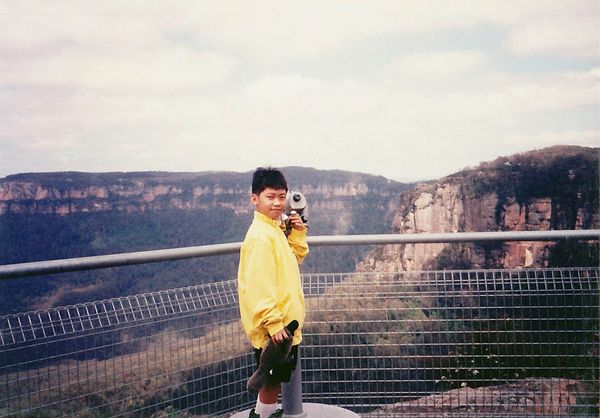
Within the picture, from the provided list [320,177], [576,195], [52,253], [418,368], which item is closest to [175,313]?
[418,368]

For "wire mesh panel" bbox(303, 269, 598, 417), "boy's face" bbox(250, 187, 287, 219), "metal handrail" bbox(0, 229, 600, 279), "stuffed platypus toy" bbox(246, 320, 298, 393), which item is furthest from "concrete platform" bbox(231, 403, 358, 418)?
"boy's face" bbox(250, 187, 287, 219)

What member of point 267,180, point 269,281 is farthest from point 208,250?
point 269,281

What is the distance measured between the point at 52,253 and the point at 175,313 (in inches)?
1591

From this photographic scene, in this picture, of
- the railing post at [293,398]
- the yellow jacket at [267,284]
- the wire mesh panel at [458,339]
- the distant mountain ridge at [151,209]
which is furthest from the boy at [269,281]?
the distant mountain ridge at [151,209]

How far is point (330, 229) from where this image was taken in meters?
45.5

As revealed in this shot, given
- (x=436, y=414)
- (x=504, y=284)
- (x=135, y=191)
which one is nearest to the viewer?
(x=504, y=284)

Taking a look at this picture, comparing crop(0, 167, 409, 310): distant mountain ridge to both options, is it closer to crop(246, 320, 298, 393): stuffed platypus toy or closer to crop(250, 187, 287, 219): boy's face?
crop(250, 187, 287, 219): boy's face

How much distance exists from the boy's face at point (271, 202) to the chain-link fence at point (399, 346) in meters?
0.88

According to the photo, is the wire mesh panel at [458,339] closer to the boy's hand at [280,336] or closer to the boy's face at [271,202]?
the boy's face at [271,202]

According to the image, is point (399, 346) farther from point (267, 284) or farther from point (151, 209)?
point (151, 209)

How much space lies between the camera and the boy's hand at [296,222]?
9.22 ft

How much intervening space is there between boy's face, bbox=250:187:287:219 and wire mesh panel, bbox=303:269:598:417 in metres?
1.12

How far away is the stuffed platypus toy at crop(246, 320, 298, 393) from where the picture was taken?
2465 millimetres

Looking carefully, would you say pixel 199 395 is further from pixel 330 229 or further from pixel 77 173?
pixel 77 173
